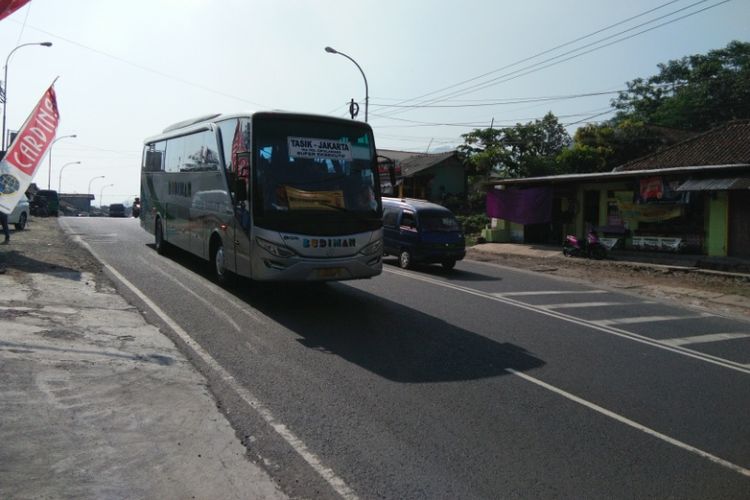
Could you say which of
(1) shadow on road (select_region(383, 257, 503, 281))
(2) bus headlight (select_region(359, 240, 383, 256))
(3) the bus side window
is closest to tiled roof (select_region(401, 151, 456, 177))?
(1) shadow on road (select_region(383, 257, 503, 281))

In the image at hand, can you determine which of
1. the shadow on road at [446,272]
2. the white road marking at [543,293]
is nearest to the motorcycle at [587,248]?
the shadow on road at [446,272]

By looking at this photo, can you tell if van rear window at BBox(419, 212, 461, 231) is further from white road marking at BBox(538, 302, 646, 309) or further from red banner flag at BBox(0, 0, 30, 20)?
red banner flag at BBox(0, 0, 30, 20)

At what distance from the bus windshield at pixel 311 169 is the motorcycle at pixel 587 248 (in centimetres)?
1353

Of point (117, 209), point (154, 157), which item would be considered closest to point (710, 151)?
point (154, 157)

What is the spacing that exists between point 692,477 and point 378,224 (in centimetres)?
664

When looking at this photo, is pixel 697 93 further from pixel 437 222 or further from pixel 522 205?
pixel 437 222

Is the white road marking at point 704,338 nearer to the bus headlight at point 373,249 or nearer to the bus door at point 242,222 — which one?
the bus headlight at point 373,249

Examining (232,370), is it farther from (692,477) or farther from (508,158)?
(508,158)

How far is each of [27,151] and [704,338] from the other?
13.4 metres

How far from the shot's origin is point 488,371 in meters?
6.88

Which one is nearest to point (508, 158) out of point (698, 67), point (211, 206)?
point (698, 67)

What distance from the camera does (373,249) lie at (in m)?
10.2

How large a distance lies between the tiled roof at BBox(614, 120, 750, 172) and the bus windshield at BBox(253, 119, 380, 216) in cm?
1483

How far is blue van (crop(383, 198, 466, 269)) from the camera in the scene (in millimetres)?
16469
